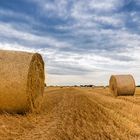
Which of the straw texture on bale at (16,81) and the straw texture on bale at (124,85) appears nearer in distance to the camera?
the straw texture on bale at (16,81)

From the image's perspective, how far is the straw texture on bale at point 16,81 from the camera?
10695 millimetres

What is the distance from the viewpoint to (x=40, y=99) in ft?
45.1

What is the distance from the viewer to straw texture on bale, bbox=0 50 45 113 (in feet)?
35.1

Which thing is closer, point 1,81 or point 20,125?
point 20,125

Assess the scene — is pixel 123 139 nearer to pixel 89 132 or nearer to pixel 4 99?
pixel 89 132

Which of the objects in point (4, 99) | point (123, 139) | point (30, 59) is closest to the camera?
point (123, 139)

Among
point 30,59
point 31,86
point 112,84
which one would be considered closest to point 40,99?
point 31,86

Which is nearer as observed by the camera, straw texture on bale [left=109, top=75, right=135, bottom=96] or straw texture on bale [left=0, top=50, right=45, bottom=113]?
straw texture on bale [left=0, top=50, right=45, bottom=113]

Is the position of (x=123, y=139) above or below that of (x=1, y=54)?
below

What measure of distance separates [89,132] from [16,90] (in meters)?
3.56

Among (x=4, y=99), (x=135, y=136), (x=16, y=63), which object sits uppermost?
(x=16, y=63)

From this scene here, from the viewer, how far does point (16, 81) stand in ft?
35.6

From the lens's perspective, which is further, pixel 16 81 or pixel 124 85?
pixel 124 85

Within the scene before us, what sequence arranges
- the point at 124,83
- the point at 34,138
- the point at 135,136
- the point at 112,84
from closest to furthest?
the point at 34,138 < the point at 135,136 < the point at 124,83 < the point at 112,84
